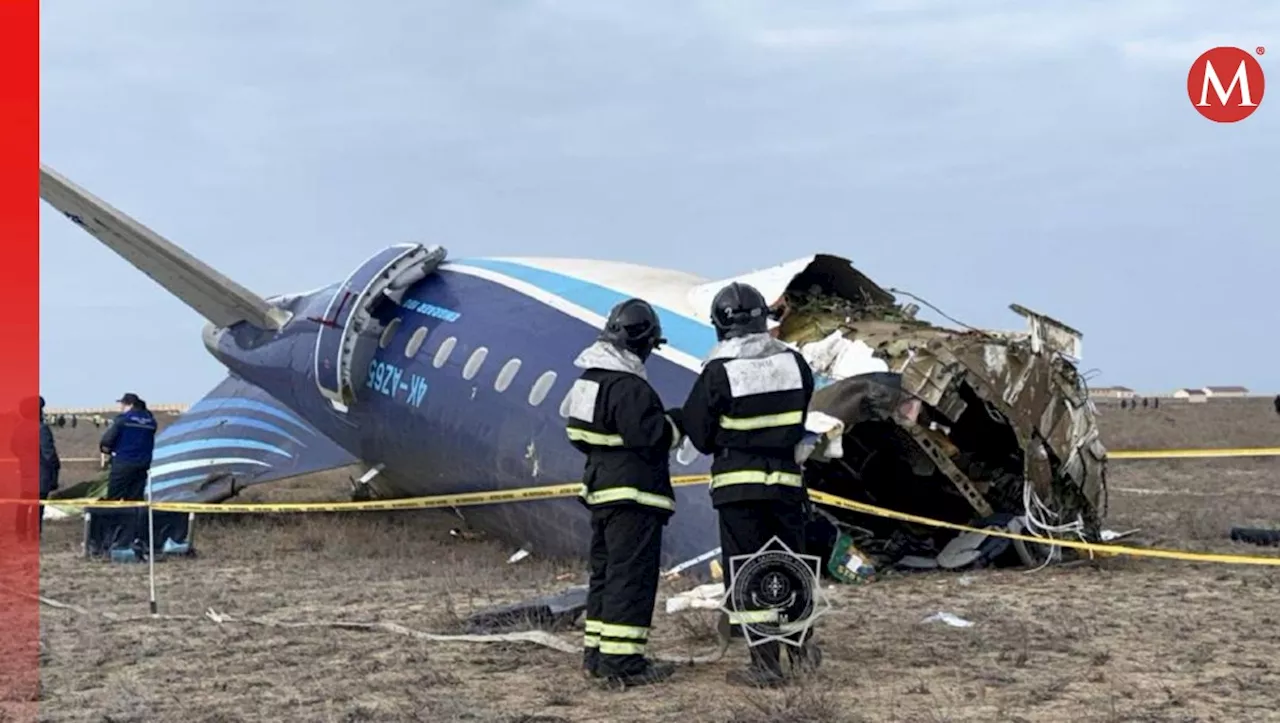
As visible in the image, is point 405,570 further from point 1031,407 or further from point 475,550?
point 1031,407

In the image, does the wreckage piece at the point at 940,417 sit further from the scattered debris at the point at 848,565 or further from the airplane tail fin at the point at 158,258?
the airplane tail fin at the point at 158,258

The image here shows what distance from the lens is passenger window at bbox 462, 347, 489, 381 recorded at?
46.7 feet

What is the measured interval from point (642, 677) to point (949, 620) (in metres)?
2.90

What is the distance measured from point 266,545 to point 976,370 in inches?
360

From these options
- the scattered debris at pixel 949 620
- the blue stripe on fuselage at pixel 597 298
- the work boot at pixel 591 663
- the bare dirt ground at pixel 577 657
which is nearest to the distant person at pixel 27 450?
the bare dirt ground at pixel 577 657

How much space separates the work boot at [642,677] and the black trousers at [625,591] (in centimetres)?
2

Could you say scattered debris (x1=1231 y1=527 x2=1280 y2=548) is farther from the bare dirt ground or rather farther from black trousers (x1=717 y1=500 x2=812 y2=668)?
black trousers (x1=717 y1=500 x2=812 y2=668)

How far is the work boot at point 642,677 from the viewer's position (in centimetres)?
743

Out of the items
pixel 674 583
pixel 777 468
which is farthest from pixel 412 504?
pixel 777 468

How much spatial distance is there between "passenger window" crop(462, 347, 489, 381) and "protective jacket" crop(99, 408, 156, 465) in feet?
15.6

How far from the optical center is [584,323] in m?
13.6

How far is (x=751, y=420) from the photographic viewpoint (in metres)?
7.50

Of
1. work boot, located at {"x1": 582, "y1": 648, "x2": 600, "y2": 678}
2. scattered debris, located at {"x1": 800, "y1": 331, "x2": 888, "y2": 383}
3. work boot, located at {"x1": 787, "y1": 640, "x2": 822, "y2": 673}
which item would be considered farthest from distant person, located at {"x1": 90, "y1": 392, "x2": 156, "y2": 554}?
work boot, located at {"x1": 787, "y1": 640, "x2": 822, "y2": 673}

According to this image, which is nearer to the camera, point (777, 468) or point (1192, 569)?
point (777, 468)
